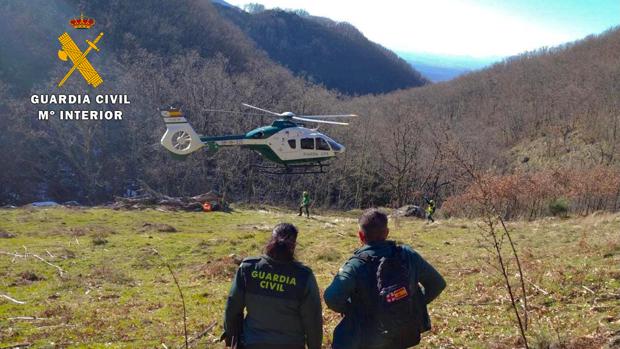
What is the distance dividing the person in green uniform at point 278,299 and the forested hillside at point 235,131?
28.8 m

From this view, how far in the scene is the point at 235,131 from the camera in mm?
53688

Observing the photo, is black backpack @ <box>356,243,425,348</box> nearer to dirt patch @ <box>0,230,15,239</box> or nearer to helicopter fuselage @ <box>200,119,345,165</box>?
helicopter fuselage @ <box>200,119,345,165</box>

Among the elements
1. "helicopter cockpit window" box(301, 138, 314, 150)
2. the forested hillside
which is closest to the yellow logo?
the forested hillside

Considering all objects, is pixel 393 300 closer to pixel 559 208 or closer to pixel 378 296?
pixel 378 296

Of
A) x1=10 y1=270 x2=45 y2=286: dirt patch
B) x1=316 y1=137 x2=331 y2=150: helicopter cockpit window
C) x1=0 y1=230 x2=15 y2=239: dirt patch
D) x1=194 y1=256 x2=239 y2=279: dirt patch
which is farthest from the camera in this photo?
x1=0 y1=230 x2=15 y2=239: dirt patch

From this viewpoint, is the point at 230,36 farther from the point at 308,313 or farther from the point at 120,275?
the point at 308,313

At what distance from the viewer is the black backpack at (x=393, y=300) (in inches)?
152

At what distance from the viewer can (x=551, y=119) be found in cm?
9188

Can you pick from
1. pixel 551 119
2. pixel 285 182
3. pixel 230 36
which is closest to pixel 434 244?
pixel 285 182

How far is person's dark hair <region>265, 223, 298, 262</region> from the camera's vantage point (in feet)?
13.8

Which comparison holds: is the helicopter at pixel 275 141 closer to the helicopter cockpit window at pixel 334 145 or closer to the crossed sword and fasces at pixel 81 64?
the helicopter cockpit window at pixel 334 145

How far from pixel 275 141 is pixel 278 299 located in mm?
13825

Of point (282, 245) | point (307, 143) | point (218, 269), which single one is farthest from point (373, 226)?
point (307, 143)

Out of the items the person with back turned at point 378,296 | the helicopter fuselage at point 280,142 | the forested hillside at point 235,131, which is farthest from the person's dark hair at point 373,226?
the forested hillside at point 235,131
